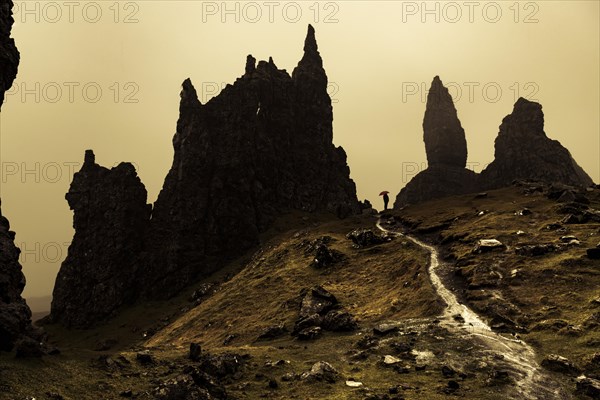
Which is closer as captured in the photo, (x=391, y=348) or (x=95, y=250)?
(x=391, y=348)

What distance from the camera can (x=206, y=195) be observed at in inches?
5822

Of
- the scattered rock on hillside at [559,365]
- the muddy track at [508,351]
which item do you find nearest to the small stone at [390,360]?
the muddy track at [508,351]

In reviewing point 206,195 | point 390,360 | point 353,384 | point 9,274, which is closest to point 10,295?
point 9,274

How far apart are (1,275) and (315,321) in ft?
107

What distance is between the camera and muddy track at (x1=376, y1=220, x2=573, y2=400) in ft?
96.7

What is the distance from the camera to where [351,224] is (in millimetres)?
114500

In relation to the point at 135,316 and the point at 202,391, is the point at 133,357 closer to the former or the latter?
the point at 202,391

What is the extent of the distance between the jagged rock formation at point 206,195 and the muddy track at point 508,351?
9749 cm

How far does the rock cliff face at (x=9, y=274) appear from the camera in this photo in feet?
107

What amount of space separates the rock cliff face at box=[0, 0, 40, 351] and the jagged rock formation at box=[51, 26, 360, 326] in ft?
306

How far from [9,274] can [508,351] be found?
139 ft

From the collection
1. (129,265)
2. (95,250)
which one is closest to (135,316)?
(129,265)

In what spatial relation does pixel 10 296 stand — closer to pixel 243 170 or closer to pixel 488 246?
pixel 488 246

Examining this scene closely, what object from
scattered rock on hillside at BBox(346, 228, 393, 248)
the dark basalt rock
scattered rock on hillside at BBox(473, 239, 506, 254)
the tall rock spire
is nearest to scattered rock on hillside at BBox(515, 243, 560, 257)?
scattered rock on hillside at BBox(473, 239, 506, 254)
